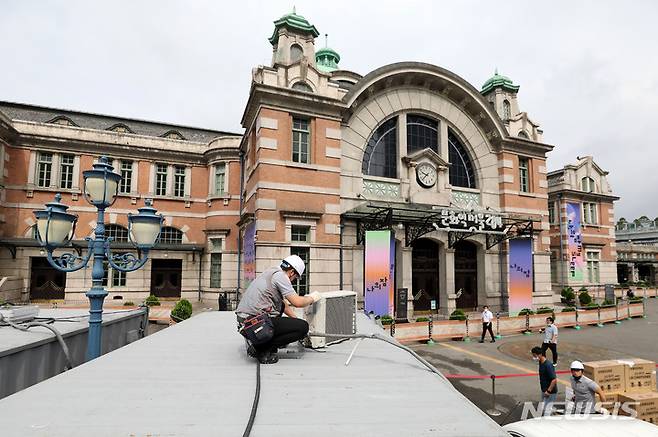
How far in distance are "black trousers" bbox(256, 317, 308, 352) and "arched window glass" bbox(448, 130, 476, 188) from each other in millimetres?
20725

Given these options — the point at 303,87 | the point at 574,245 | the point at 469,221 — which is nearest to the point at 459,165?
the point at 469,221

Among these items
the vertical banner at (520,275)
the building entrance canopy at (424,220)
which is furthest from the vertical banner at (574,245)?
the building entrance canopy at (424,220)

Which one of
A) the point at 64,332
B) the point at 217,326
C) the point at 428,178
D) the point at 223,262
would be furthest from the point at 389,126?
the point at 64,332

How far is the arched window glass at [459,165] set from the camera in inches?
920

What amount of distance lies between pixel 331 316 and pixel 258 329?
4.65 feet

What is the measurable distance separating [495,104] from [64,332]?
1112 inches

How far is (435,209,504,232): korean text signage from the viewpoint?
62.3 ft

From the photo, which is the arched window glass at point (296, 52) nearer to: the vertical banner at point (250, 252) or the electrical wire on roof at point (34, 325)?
the vertical banner at point (250, 252)

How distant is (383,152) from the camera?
70.7ft

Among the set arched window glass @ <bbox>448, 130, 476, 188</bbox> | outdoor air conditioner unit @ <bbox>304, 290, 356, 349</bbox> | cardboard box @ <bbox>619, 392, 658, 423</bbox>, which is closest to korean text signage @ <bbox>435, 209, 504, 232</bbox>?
arched window glass @ <bbox>448, 130, 476, 188</bbox>

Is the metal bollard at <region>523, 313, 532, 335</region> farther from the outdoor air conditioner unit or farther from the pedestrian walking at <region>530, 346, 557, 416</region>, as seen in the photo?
the outdoor air conditioner unit

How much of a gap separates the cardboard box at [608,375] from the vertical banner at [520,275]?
15.1 meters

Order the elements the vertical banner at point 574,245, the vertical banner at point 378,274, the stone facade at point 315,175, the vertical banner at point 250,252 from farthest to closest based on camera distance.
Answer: the vertical banner at point 574,245 → the stone facade at point 315,175 → the vertical banner at point 378,274 → the vertical banner at point 250,252

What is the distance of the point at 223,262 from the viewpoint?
81.6ft
